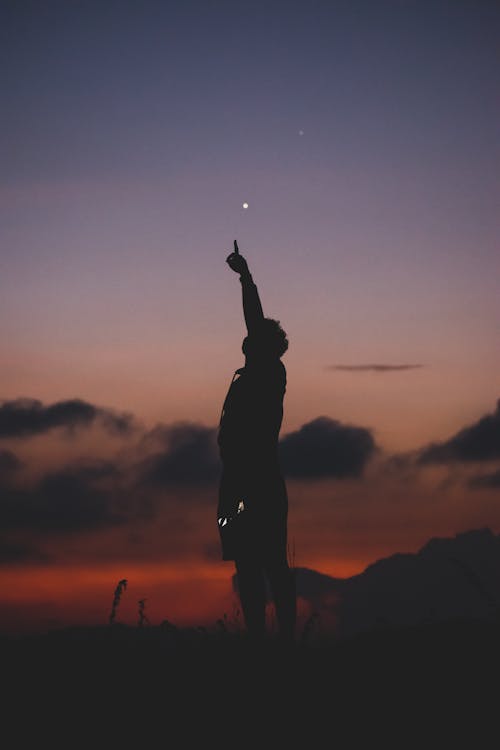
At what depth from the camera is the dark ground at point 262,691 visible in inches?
183

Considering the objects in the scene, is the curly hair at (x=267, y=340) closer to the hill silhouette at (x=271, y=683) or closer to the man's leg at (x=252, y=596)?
the man's leg at (x=252, y=596)

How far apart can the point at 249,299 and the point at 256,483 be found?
1651 mm

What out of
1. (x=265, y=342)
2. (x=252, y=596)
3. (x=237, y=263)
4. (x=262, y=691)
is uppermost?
(x=237, y=263)

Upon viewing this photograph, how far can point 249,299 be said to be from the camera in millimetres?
7223

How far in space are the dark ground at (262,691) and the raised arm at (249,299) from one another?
9.19 ft

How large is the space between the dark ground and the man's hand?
3283mm

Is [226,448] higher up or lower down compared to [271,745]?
higher up

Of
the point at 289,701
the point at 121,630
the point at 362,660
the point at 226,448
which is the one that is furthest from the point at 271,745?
the point at 121,630

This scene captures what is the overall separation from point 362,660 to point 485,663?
0.93 m

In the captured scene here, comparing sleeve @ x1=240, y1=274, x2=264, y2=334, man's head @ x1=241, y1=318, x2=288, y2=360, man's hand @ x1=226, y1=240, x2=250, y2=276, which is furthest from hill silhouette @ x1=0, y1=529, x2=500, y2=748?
man's hand @ x1=226, y1=240, x2=250, y2=276

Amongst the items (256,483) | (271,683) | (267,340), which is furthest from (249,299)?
(271,683)

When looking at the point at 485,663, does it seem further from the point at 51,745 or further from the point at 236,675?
the point at 51,745

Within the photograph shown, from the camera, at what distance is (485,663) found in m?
5.70

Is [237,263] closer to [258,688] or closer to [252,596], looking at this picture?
[252,596]
